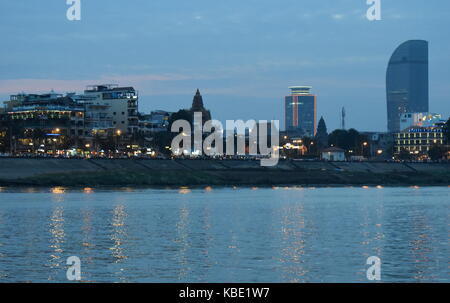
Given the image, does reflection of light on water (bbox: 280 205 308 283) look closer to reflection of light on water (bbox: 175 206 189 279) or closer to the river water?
the river water

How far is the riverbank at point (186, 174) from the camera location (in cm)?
13900

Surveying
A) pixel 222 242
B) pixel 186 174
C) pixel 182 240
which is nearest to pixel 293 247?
pixel 222 242

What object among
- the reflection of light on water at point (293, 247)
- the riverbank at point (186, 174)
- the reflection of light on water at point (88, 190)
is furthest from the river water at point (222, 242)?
the riverbank at point (186, 174)

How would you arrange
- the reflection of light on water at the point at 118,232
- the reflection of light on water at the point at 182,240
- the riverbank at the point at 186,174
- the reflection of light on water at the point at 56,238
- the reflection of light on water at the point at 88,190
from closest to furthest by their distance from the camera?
1. the reflection of light on water at the point at 182,240
2. the reflection of light on water at the point at 56,238
3. the reflection of light on water at the point at 118,232
4. the reflection of light on water at the point at 88,190
5. the riverbank at the point at 186,174

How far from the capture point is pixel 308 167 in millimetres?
195875

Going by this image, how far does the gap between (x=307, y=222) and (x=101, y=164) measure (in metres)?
93.2

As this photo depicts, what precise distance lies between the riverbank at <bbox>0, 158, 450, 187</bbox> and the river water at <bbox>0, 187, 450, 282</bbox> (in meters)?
48.2

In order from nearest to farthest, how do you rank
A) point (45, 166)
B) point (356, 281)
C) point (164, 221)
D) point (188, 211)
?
1. point (356, 281)
2. point (164, 221)
3. point (188, 211)
4. point (45, 166)

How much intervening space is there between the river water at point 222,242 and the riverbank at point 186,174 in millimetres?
48162

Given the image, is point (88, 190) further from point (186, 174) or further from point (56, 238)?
point (56, 238)

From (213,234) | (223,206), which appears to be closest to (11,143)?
(223,206)

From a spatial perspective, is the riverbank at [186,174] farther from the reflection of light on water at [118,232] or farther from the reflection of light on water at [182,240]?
the reflection of light on water at [182,240]

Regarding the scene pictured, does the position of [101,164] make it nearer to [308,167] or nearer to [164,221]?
[308,167]

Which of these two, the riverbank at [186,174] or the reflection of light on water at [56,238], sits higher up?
the reflection of light on water at [56,238]
